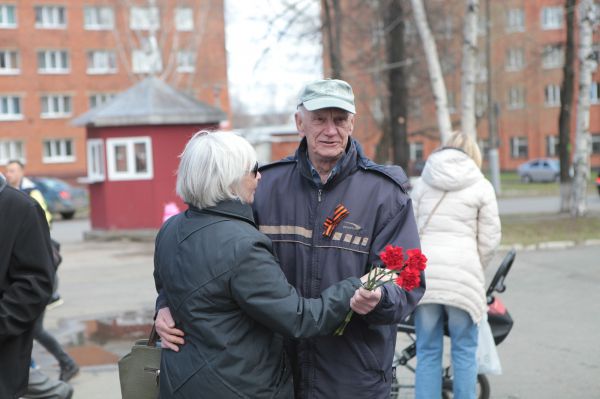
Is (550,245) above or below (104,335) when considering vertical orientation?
above

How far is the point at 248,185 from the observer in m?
3.04

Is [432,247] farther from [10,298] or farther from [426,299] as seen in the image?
[10,298]

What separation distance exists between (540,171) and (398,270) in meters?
46.9

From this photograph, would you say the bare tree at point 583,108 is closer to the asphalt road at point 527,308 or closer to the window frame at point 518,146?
the asphalt road at point 527,308

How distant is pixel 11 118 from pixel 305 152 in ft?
177

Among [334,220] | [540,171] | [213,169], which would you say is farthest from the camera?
[540,171]

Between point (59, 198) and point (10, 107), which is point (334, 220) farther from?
point (10, 107)

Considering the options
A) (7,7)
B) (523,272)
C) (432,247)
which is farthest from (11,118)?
(432,247)

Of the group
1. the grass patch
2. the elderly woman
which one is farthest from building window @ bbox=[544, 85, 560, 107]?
the elderly woman

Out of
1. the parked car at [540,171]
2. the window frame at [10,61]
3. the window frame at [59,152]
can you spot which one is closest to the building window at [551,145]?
the parked car at [540,171]

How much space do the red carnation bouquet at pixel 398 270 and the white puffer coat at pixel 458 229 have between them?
7.83 ft

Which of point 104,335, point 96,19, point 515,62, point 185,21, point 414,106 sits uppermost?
point 96,19

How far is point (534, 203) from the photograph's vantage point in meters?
30.0

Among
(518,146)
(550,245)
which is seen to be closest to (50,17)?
(518,146)
